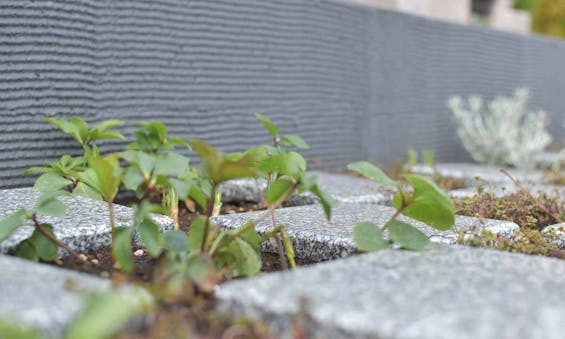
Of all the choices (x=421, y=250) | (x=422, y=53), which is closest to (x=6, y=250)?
(x=421, y=250)

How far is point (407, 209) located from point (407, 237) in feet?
0.41

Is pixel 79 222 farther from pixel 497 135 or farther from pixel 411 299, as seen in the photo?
pixel 497 135

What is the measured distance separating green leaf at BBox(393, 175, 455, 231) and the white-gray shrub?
3190 millimetres

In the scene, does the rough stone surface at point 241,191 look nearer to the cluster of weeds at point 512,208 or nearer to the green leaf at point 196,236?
the cluster of weeds at point 512,208

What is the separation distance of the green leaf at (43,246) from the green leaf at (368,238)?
28.3 inches

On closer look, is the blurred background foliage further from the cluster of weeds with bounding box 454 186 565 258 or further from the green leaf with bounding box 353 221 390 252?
the green leaf with bounding box 353 221 390 252

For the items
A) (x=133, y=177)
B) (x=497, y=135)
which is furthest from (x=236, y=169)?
(x=497, y=135)

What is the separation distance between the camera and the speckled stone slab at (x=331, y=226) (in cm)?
202

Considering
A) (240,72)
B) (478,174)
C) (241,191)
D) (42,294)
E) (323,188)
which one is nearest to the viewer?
(42,294)

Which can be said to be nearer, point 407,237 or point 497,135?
point 407,237

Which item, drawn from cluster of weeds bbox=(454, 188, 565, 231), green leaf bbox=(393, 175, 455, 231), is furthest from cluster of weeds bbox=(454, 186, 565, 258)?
green leaf bbox=(393, 175, 455, 231)

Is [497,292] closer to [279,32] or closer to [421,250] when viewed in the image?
[421,250]

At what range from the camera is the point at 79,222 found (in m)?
1.97

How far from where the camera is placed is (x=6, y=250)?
1.74 m
